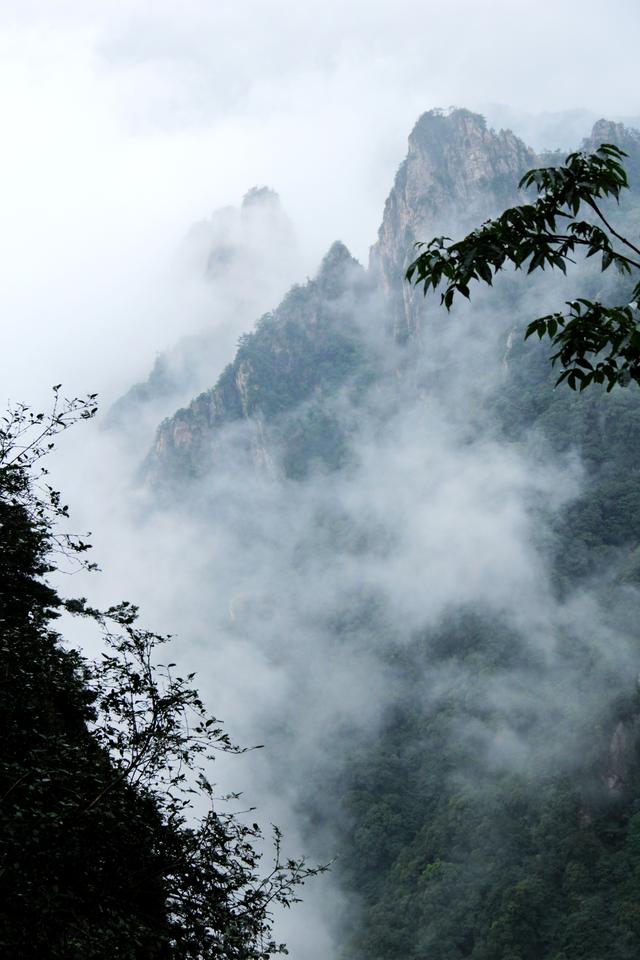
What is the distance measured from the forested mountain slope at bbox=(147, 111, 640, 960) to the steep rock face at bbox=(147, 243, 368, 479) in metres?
0.40

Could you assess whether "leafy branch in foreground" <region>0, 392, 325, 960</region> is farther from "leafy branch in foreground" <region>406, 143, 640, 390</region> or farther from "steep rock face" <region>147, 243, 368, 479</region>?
"steep rock face" <region>147, 243, 368, 479</region>

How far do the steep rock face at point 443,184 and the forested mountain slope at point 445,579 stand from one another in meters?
0.40

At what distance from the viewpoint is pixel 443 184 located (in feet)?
427

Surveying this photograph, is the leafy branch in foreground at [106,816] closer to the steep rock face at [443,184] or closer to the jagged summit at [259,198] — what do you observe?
the steep rock face at [443,184]

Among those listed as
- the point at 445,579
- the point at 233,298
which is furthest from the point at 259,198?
the point at 445,579

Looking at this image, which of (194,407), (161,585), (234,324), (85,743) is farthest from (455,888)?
(234,324)

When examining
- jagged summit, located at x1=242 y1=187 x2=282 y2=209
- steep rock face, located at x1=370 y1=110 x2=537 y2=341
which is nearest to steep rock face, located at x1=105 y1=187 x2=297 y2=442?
jagged summit, located at x1=242 y1=187 x2=282 y2=209

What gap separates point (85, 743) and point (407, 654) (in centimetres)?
8800

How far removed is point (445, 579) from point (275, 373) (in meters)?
52.9

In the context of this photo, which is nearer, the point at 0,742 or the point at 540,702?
the point at 0,742

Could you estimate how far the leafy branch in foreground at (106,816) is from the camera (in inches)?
163

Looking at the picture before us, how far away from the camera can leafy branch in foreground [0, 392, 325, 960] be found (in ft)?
13.6

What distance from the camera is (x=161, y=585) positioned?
13262 cm

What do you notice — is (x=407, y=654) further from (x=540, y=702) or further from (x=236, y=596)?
(x=236, y=596)
